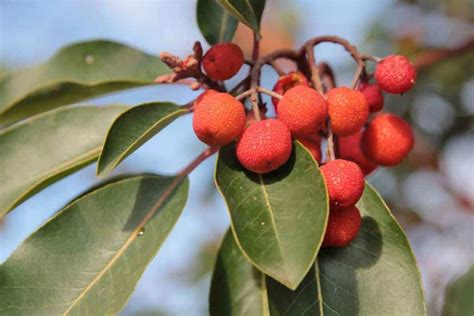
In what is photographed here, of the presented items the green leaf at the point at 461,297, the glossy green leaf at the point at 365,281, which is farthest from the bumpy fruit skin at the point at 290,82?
the green leaf at the point at 461,297

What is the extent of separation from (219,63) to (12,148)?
2.21 ft

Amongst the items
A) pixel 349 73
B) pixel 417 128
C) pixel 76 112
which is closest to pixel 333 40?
pixel 76 112

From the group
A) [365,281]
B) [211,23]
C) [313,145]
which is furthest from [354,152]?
[211,23]

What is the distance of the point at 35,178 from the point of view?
5.95 ft

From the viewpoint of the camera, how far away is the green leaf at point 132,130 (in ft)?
4.50

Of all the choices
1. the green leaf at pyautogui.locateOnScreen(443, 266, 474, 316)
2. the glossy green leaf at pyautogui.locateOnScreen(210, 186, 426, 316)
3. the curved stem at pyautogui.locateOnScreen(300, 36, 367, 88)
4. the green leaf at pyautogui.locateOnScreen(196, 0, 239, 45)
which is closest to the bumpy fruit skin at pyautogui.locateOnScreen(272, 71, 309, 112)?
the curved stem at pyautogui.locateOnScreen(300, 36, 367, 88)

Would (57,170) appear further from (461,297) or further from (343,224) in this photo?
(461,297)

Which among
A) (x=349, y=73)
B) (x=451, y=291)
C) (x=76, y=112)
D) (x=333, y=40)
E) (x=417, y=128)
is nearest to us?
(x=333, y=40)

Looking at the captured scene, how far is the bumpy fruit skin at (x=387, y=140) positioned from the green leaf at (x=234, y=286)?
407 millimetres

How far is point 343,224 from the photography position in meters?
1.37

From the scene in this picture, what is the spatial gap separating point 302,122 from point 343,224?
0.21m

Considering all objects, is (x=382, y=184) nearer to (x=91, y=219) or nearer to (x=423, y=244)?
(x=423, y=244)

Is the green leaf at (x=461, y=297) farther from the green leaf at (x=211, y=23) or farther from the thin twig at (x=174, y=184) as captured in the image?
the green leaf at (x=211, y=23)

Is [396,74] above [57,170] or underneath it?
above
